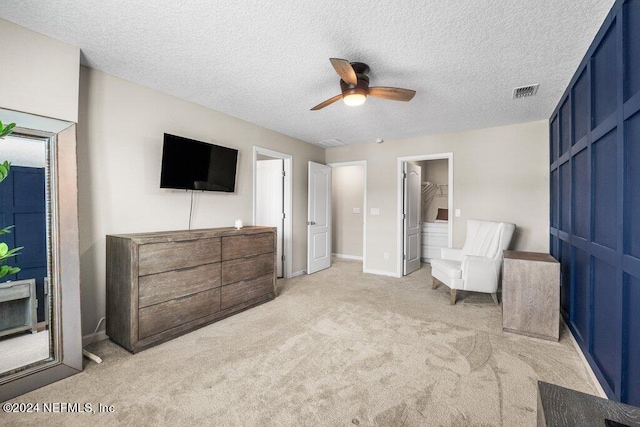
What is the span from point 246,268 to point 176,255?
868mm

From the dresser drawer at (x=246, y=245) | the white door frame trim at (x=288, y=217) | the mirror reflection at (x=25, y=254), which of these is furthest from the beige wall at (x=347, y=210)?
the mirror reflection at (x=25, y=254)

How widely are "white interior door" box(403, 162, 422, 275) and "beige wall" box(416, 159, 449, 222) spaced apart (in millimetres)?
1198

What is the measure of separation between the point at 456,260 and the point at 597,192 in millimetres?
2228

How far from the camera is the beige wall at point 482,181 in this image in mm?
3844

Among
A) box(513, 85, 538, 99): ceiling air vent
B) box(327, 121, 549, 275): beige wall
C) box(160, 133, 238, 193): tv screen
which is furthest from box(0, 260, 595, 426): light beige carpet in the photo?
box(513, 85, 538, 99): ceiling air vent

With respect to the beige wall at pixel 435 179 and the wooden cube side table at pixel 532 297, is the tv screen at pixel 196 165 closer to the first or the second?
the wooden cube side table at pixel 532 297

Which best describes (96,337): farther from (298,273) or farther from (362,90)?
(362,90)

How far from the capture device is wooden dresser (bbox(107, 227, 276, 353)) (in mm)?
2297

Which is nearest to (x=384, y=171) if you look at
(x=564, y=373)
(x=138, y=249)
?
(x=564, y=373)

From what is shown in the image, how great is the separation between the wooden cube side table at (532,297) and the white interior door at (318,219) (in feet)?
10.1

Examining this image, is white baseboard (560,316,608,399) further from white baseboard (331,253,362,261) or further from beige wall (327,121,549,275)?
white baseboard (331,253,362,261)

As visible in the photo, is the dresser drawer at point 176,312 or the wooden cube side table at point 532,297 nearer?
the dresser drawer at point 176,312

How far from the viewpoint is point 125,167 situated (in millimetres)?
2680

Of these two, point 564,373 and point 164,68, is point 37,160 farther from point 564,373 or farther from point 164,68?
point 564,373
